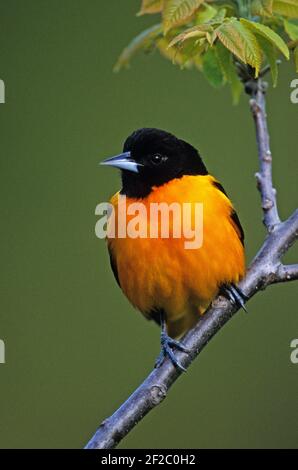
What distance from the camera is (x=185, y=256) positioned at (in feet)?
10.6

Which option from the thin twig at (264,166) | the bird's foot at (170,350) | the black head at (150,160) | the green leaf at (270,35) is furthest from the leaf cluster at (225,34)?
the bird's foot at (170,350)

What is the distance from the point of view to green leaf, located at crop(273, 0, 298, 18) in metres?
2.86

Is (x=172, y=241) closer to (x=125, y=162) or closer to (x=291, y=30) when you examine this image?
(x=125, y=162)

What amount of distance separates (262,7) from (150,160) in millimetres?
738

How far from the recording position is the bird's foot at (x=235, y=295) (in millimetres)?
3027

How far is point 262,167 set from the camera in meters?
3.02

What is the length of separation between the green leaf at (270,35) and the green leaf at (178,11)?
0.52 ft

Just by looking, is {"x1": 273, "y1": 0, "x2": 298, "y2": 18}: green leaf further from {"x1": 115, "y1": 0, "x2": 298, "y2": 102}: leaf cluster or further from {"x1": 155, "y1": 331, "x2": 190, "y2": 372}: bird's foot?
{"x1": 155, "y1": 331, "x2": 190, "y2": 372}: bird's foot

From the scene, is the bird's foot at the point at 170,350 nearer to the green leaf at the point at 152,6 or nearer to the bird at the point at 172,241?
the bird at the point at 172,241

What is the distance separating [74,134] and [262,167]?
9.30 feet

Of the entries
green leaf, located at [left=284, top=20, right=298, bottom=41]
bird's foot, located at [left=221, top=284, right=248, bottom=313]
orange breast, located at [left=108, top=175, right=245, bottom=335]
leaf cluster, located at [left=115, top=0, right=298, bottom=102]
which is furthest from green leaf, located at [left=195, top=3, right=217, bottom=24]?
bird's foot, located at [left=221, top=284, right=248, bottom=313]

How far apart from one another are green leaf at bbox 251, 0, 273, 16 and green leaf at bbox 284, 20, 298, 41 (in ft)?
0.27
